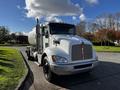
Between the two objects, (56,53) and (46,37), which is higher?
(46,37)

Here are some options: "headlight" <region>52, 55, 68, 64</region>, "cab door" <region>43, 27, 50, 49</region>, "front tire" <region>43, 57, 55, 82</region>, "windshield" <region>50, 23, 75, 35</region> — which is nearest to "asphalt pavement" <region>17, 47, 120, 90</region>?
"front tire" <region>43, 57, 55, 82</region>

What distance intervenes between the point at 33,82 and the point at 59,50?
174 centimetres

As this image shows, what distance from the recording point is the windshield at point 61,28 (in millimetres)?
10011

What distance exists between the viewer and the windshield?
10011mm

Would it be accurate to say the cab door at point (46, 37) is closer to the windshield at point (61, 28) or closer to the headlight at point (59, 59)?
the windshield at point (61, 28)

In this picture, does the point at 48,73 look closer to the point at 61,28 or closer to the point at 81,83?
the point at 81,83

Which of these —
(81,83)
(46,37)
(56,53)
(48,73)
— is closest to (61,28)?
(46,37)

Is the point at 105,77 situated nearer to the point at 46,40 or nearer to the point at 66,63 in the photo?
the point at 66,63

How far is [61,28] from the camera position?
1027cm

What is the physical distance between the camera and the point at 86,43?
8.35m

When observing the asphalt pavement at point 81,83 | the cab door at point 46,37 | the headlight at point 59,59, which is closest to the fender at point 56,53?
the headlight at point 59,59

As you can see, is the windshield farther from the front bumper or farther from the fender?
the front bumper

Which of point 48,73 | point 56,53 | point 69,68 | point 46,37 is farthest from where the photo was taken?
point 46,37

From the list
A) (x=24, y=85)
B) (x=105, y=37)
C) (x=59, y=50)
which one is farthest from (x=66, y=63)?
(x=105, y=37)
